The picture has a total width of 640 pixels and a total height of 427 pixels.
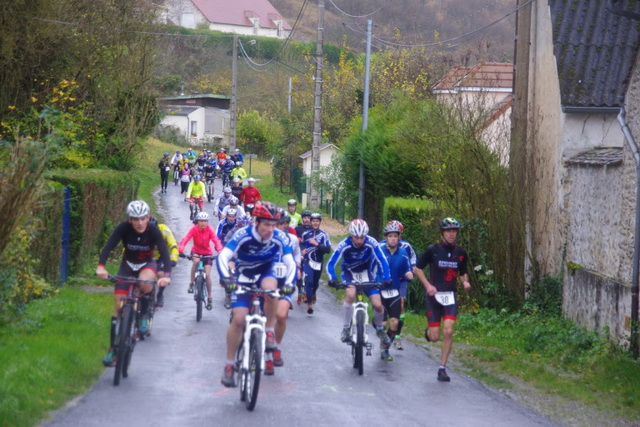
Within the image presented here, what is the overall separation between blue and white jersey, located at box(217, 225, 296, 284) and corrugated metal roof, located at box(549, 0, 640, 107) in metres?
9.12

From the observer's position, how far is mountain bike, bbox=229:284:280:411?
29.0 ft

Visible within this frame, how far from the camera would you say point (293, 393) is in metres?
9.80

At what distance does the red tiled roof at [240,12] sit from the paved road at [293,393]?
309 feet

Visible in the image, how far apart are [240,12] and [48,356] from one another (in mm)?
100455

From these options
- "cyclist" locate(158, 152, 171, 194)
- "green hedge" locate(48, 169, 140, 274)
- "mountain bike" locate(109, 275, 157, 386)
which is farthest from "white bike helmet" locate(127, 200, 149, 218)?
"cyclist" locate(158, 152, 171, 194)

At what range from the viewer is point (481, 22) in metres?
64.3

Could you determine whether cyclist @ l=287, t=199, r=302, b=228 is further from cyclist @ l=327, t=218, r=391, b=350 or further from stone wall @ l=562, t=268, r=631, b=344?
cyclist @ l=327, t=218, r=391, b=350

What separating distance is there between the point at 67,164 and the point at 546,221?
40.9 feet

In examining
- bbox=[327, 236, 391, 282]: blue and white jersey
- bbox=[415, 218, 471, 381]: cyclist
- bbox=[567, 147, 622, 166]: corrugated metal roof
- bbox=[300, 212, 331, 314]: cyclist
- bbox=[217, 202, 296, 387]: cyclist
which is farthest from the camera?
bbox=[300, 212, 331, 314]: cyclist

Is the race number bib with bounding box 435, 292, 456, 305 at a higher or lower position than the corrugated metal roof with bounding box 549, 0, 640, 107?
lower

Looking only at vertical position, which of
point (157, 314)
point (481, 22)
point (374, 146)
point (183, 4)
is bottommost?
point (157, 314)

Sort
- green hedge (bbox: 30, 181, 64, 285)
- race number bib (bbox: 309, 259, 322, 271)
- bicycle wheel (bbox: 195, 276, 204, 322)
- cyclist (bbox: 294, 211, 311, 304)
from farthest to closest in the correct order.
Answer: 1. cyclist (bbox: 294, 211, 311, 304)
2. race number bib (bbox: 309, 259, 322, 271)
3. bicycle wheel (bbox: 195, 276, 204, 322)
4. green hedge (bbox: 30, 181, 64, 285)

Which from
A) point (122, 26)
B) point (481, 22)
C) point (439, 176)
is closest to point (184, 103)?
point (481, 22)

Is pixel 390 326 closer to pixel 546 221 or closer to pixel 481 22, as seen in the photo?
pixel 546 221
